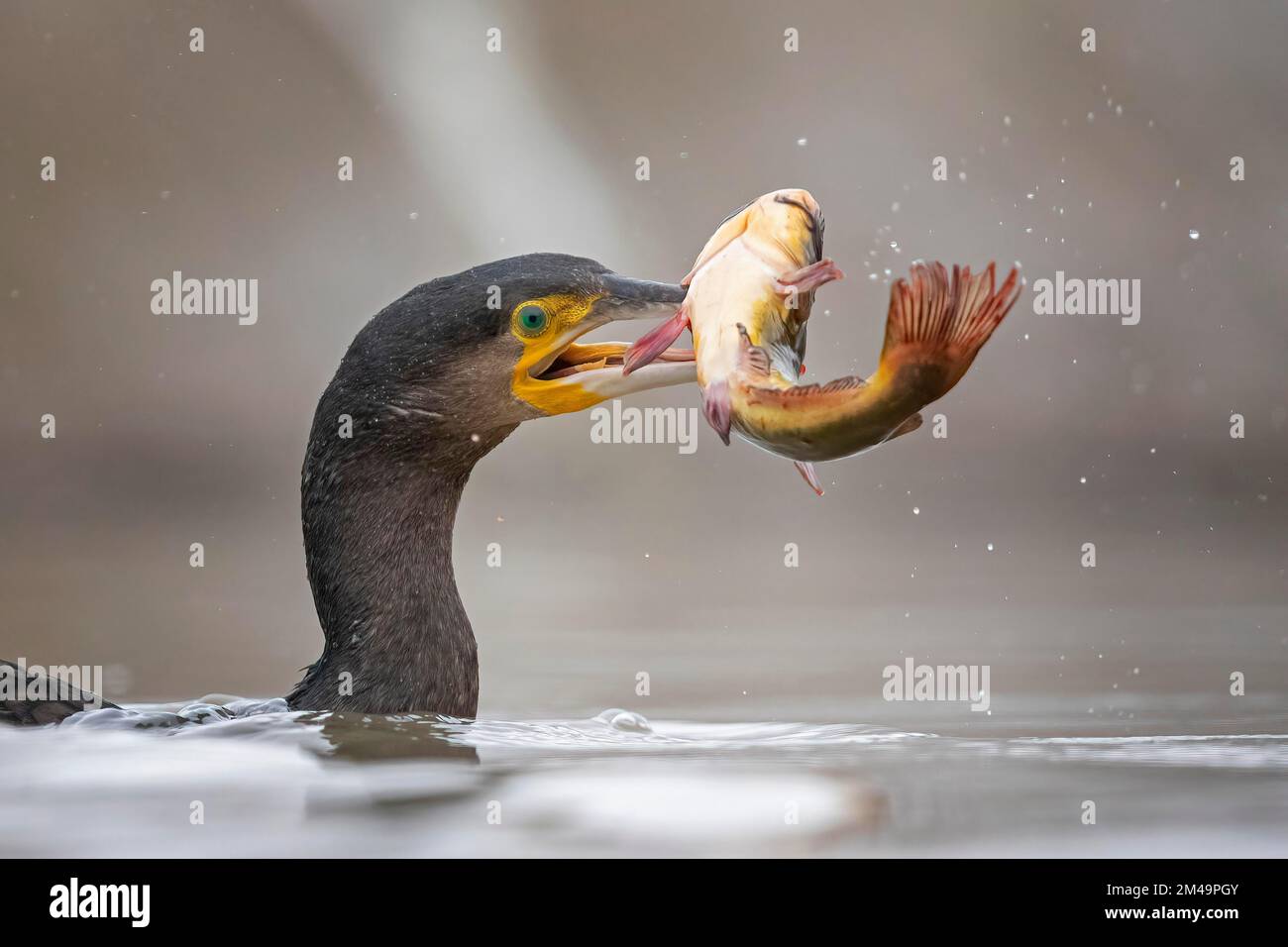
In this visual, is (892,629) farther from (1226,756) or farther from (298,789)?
(298,789)

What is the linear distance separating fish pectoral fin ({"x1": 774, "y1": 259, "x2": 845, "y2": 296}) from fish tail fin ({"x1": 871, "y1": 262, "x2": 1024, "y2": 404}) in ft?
1.27

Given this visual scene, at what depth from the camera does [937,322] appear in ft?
8.52

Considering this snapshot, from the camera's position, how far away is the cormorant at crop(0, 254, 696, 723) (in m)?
3.80

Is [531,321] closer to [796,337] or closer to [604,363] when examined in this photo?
[604,363]

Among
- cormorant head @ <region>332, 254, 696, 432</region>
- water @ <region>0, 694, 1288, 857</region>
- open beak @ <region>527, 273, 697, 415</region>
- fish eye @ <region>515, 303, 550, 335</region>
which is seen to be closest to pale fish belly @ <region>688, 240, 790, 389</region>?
open beak @ <region>527, 273, 697, 415</region>

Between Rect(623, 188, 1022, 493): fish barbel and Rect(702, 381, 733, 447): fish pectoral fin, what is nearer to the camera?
Rect(623, 188, 1022, 493): fish barbel

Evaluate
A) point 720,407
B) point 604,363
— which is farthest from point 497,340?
point 720,407

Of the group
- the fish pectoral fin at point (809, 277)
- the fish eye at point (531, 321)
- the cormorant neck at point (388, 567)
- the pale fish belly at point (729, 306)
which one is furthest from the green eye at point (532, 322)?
the fish pectoral fin at point (809, 277)

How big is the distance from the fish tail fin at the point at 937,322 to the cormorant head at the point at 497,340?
115 cm

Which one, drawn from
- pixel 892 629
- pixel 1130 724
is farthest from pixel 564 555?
pixel 1130 724

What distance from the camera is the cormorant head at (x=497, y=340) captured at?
3.79m

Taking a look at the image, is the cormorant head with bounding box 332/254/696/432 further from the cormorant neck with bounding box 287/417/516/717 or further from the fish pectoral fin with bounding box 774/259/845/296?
the fish pectoral fin with bounding box 774/259/845/296

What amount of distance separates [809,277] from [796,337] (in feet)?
0.79

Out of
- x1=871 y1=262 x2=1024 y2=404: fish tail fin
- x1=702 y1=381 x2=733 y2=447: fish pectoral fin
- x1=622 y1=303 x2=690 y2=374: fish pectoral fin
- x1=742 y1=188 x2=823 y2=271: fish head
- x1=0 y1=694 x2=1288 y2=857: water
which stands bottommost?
x1=0 y1=694 x2=1288 y2=857: water
